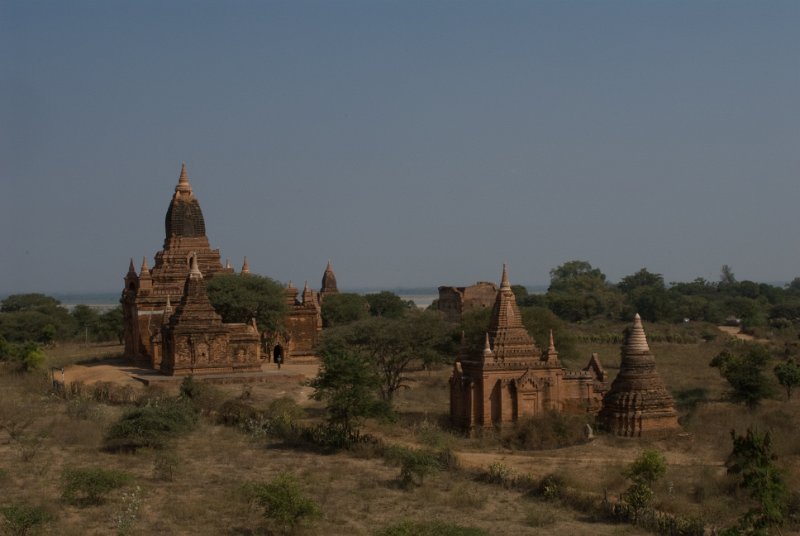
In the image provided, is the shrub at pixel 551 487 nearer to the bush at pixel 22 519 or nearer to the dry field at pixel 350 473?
the dry field at pixel 350 473

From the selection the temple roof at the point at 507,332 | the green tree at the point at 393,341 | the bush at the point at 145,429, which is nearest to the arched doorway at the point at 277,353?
the green tree at the point at 393,341

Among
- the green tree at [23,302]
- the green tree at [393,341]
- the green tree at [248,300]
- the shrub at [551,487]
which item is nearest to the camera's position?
the shrub at [551,487]

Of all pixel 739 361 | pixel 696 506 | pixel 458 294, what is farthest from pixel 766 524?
pixel 458 294

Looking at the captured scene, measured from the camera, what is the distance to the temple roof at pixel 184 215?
164ft

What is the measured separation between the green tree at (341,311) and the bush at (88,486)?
3880cm

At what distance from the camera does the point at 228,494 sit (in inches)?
917

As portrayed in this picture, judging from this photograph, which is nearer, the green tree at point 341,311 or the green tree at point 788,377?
the green tree at point 788,377

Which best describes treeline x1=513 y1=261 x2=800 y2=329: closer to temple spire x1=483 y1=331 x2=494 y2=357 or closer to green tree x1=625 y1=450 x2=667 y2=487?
temple spire x1=483 y1=331 x2=494 y2=357

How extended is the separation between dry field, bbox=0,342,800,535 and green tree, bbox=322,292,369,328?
24.8 m

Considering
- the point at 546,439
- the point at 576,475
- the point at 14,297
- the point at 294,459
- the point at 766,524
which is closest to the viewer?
the point at 766,524

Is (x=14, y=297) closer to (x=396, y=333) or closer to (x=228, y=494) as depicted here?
(x=396, y=333)

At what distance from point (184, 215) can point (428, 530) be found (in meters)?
33.3

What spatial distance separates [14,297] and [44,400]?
74.5m

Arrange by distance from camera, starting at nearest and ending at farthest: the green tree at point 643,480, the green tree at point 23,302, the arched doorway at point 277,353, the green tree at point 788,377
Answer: the green tree at point 643,480 → the green tree at point 788,377 → the arched doorway at point 277,353 → the green tree at point 23,302
